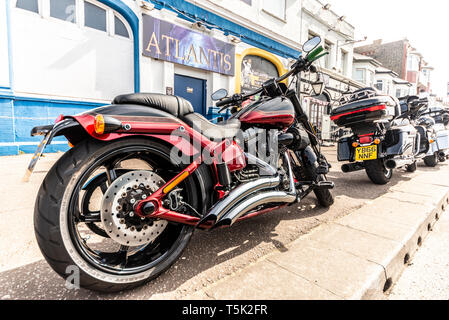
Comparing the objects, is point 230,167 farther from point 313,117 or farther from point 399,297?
point 313,117

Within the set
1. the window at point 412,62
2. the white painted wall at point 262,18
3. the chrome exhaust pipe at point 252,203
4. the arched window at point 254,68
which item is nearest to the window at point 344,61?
the white painted wall at point 262,18

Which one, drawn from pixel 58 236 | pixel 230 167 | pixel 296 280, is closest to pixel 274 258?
pixel 296 280

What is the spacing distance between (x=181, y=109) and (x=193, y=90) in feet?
23.5

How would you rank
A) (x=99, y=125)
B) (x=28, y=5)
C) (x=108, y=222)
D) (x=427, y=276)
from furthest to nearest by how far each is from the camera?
(x=28, y=5), (x=427, y=276), (x=108, y=222), (x=99, y=125)

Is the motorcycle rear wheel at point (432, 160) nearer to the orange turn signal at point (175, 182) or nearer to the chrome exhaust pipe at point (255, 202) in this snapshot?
the chrome exhaust pipe at point (255, 202)

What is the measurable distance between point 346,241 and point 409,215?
43.4 inches

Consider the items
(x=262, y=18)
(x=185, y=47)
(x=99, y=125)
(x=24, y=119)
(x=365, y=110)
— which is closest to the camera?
(x=99, y=125)

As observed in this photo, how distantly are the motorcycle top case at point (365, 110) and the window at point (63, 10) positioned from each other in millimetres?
6526

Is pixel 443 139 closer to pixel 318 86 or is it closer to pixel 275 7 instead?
pixel 318 86

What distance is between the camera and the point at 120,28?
263 inches

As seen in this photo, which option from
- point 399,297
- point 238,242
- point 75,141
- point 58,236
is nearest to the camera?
point 58,236

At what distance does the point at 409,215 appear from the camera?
8.00ft

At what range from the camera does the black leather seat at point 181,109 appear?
4.27 feet

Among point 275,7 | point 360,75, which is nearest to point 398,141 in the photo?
point 275,7
